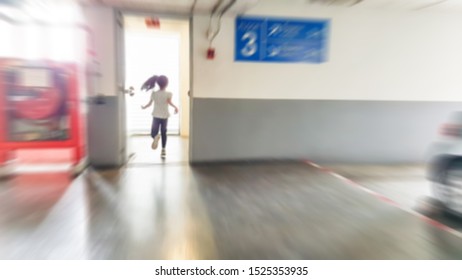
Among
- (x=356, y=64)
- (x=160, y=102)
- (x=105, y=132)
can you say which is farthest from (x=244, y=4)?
(x=105, y=132)

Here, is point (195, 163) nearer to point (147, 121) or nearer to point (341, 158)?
point (341, 158)

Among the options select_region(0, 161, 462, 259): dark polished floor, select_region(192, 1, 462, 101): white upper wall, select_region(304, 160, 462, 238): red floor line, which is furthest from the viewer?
select_region(192, 1, 462, 101): white upper wall

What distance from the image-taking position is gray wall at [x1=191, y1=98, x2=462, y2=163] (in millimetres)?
4652

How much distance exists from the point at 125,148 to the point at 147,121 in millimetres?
3178

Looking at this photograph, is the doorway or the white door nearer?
the doorway

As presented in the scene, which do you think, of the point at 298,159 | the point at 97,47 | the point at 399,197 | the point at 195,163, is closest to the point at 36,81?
the point at 97,47

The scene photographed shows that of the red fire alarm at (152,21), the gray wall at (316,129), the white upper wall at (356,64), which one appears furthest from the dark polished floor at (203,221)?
the red fire alarm at (152,21)

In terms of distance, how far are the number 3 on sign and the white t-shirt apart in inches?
57.6

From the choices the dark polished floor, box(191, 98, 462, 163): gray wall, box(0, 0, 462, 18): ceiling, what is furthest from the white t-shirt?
the dark polished floor

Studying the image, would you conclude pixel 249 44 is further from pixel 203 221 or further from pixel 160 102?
pixel 203 221

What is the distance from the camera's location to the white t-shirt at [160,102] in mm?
4871

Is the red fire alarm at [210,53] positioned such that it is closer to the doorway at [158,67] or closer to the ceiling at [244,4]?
Answer: the ceiling at [244,4]

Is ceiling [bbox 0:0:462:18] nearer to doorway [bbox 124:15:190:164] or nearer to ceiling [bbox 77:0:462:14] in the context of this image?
ceiling [bbox 77:0:462:14]

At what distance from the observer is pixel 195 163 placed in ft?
15.0
